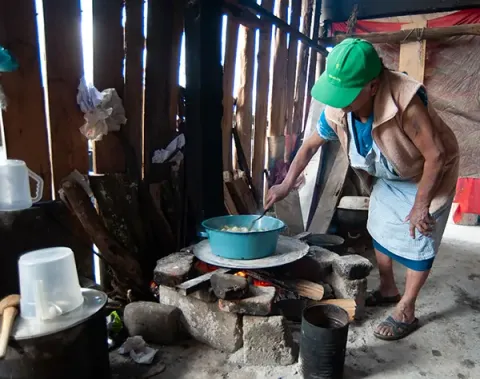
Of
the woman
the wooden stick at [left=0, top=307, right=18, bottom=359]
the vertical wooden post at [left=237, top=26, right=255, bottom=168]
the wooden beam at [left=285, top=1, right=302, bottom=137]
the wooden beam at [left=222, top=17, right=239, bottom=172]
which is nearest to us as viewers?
the wooden stick at [left=0, top=307, right=18, bottom=359]

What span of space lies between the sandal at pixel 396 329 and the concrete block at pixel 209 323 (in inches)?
33.4

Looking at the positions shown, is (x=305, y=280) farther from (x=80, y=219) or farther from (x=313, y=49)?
(x=313, y=49)

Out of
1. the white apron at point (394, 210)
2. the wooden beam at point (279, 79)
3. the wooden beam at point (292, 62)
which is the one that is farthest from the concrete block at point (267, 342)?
the wooden beam at point (292, 62)

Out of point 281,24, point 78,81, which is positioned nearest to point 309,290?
point 78,81

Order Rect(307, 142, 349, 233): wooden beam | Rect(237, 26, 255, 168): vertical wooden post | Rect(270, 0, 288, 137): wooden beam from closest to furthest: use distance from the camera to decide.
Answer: Rect(237, 26, 255, 168): vertical wooden post → Rect(307, 142, 349, 233): wooden beam → Rect(270, 0, 288, 137): wooden beam

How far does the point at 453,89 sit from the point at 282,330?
375 centimetres

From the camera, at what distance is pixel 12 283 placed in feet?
5.98

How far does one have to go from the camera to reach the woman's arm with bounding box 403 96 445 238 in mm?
1933

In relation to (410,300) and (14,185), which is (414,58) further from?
(14,185)

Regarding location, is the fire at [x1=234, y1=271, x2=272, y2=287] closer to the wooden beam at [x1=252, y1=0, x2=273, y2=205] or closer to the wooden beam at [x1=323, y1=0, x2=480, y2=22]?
the wooden beam at [x1=252, y1=0, x2=273, y2=205]

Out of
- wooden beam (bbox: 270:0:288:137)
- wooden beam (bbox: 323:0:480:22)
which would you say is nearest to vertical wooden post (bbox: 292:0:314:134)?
wooden beam (bbox: 323:0:480:22)

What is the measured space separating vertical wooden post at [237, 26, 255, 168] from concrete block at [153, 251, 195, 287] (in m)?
1.50

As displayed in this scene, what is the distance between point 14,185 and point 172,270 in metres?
0.88

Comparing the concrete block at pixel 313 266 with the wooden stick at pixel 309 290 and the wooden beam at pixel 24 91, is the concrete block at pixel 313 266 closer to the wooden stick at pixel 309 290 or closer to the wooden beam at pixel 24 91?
the wooden stick at pixel 309 290
